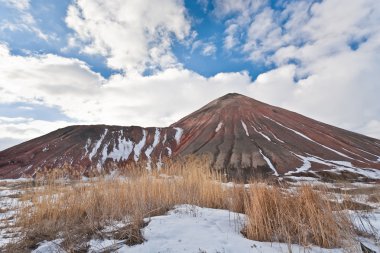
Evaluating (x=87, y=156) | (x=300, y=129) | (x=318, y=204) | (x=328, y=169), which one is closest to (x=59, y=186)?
(x=318, y=204)

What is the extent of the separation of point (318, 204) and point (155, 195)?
12.8 ft

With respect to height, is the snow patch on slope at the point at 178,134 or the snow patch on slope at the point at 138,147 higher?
the snow patch on slope at the point at 178,134

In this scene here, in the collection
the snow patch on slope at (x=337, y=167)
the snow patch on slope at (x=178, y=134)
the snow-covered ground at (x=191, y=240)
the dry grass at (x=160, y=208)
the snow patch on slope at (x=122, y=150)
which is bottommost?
the snow-covered ground at (x=191, y=240)

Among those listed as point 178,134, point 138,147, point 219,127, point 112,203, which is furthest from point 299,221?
point 178,134

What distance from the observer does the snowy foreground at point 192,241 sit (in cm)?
403

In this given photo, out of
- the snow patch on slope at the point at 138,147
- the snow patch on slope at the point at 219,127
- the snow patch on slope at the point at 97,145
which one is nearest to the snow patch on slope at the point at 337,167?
the snow patch on slope at the point at 219,127

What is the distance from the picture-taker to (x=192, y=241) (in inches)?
170

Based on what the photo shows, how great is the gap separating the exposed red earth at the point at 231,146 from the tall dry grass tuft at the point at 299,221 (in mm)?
26449

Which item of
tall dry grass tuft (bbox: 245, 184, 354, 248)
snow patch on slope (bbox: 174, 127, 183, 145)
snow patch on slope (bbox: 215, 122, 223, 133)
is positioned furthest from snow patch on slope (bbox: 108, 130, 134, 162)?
tall dry grass tuft (bbox: 245, 184, 354, 248)

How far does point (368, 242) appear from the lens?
14.3 ft

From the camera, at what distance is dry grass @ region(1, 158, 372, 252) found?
4410mm

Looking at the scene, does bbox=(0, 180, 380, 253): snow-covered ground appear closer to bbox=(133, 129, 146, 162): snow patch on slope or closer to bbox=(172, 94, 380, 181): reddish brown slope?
bbox=(172, 94, 380, 181): reddish brown slope

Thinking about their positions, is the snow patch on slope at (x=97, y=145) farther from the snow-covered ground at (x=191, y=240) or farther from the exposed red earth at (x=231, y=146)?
the snow-covered ground at (x=191, y=240)

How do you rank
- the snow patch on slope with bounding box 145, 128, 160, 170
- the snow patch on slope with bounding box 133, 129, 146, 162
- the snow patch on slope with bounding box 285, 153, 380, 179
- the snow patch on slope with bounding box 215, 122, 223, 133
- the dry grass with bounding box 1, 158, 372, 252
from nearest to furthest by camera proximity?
the dry grass with bounding box 1, 158, 372, 252, the snow patch on slope with bounding box 285, 153, 380, 179, the snow patch on slope with bounding box 133, 129, 146, 162, the snow patch on slope with bounding box 145, 128, 160, 170, the snow patch on slope with bounding box 215, 122, 223, 133
